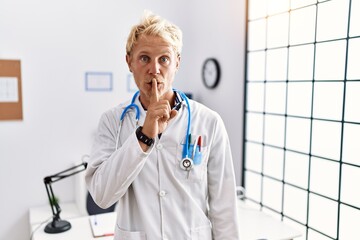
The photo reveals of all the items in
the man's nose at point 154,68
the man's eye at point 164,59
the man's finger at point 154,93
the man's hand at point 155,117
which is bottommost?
the man's hand at point 155,117

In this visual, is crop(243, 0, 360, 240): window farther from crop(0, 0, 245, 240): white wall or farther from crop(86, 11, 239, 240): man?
crop(86, 11, 239, 240): man

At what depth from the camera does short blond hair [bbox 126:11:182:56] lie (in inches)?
42.2

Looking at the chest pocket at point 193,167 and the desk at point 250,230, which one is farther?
the desk at point 250,230

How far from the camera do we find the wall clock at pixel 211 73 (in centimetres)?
312

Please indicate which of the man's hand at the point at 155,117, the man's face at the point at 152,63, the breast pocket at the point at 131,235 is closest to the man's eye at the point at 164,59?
the man's face at the point at 152,63

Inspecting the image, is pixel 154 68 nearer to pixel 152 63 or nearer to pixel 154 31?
pixel 152 63

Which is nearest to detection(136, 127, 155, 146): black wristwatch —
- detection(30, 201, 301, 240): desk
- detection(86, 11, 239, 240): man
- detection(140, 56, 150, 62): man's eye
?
detection(86, 11, 239, 240): man

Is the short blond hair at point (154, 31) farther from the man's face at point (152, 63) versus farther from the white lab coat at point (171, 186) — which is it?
the white lab coat at point (171, 186)

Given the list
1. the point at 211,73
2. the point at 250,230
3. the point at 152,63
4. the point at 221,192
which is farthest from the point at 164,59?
the point at 211,73

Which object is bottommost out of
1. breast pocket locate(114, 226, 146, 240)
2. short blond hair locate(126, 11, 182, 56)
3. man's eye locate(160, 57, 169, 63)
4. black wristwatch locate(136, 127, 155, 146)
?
breast pocket locate(114, 226, 146, 240)

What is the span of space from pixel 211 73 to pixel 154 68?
2225 mm

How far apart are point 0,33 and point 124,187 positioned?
2.47 meters

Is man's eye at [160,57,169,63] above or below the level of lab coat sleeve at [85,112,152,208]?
above

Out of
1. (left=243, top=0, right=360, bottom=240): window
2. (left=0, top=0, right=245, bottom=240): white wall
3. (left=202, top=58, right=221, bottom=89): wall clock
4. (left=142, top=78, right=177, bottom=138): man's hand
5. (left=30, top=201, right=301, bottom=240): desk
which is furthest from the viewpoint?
(left=202, top=58, right=221, bottom=89): wall clock
